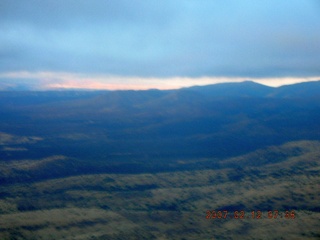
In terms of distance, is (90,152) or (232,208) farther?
(90,152)

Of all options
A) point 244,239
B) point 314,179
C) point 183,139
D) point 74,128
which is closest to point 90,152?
point 183,139

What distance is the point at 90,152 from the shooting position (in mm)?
81188

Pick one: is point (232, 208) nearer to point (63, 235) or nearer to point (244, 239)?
point (244, 239)

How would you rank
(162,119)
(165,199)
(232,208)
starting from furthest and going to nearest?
1. (162,119)
2. (165,199)
3. (232,208)

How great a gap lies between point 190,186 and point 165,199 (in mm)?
8103

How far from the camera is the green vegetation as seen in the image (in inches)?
1245

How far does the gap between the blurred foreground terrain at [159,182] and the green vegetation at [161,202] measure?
121mm
